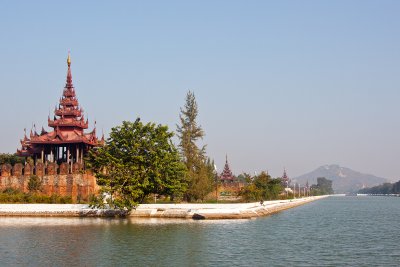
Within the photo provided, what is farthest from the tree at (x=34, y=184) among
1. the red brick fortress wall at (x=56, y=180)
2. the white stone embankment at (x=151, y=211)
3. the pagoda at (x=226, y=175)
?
the pagoda at (x=226, y=175)

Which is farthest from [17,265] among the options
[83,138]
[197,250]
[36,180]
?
[83,138]

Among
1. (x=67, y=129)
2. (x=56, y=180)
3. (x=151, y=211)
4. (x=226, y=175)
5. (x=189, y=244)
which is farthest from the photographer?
(x=226, y=175)

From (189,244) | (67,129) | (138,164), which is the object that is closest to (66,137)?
(67,129)

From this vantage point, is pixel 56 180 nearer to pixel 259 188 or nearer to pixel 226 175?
pixel 259 188

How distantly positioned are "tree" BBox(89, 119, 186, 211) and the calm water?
6480 mm

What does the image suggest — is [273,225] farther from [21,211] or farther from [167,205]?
[21,211]

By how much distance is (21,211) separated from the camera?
57.6 meters

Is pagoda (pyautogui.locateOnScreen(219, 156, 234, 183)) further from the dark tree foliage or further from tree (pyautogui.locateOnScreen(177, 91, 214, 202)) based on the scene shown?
tree (pyautogui.locateOnScreen(177, 91, 214, 202))

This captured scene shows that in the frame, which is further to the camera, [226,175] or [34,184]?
[226,175]

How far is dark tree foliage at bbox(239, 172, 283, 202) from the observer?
74125 mm

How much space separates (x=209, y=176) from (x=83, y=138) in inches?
768

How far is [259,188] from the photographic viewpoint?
81.9m

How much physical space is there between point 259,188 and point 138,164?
28.8 m

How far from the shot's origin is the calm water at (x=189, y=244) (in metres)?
29.0
